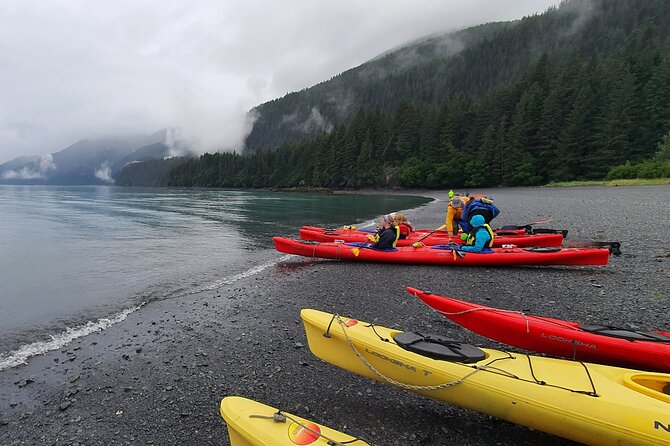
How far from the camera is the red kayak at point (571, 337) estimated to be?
3.94 metres

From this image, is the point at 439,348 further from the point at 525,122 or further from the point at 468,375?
the point at 525,122

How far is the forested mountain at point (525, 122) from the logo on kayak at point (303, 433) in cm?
5681

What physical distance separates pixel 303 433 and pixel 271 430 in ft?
1.01

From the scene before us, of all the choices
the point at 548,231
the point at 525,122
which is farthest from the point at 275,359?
the point at 525,122

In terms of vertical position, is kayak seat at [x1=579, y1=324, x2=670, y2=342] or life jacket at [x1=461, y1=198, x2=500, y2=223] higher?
life jacket at [x1=461, y1=198, x2=500, y2=223]

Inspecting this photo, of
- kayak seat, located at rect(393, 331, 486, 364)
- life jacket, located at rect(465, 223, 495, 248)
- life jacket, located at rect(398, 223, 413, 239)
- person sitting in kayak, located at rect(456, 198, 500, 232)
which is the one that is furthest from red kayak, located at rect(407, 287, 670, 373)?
life jacket, located at rect(398, 223, 413, 239)

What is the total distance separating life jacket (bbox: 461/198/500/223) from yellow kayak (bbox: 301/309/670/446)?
26.4ft

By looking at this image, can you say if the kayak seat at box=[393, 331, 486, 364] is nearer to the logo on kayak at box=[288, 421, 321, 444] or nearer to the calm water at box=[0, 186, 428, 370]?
the logo on kayak at box=[288, 421, 321, 444]

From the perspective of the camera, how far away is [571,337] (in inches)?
169

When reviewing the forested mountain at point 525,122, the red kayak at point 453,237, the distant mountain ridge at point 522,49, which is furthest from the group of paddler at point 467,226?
the distant mountain ridge at point 522,49

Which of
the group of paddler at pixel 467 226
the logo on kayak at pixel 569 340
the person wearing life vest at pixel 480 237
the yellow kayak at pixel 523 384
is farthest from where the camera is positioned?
the group of paddler at pixel 467 226

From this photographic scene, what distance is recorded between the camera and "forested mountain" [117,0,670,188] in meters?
45.5

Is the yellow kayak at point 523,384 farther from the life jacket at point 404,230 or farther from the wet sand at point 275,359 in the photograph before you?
the life jacket at point 404,230

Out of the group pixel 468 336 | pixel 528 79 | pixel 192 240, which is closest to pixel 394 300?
pixel 468 336
